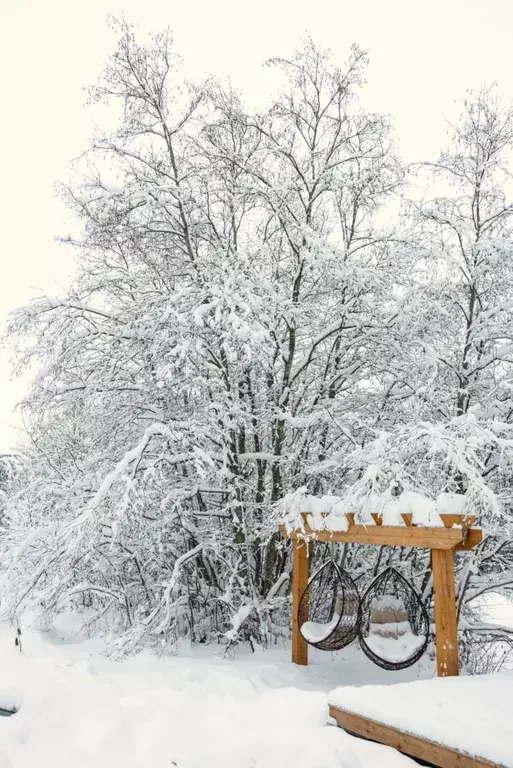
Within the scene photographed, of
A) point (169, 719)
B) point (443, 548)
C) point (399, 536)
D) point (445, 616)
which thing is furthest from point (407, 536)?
point (169, 719)

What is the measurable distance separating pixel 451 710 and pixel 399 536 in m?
1.62

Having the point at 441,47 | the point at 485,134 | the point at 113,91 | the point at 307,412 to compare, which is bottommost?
the point at 307,412

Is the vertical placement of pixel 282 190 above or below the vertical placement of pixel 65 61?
below

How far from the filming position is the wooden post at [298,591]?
601 centimetres

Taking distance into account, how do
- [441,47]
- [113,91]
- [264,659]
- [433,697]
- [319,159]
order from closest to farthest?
[433,697] → [264,659] → [113,91] → [319,159] → [441,47]

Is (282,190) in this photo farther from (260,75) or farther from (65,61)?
(65,61)

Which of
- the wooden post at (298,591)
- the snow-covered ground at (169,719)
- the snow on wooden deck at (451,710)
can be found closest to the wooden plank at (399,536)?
the wooden post at (298,591)

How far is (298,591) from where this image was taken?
607cm

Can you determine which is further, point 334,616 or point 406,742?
point 334,616

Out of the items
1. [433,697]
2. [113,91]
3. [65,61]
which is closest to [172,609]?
[433,697]

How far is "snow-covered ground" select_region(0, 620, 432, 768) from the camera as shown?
3.19 m

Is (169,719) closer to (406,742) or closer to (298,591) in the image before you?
(406,742)

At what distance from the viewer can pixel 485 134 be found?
659cm

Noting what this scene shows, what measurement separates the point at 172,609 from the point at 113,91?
235 inches
